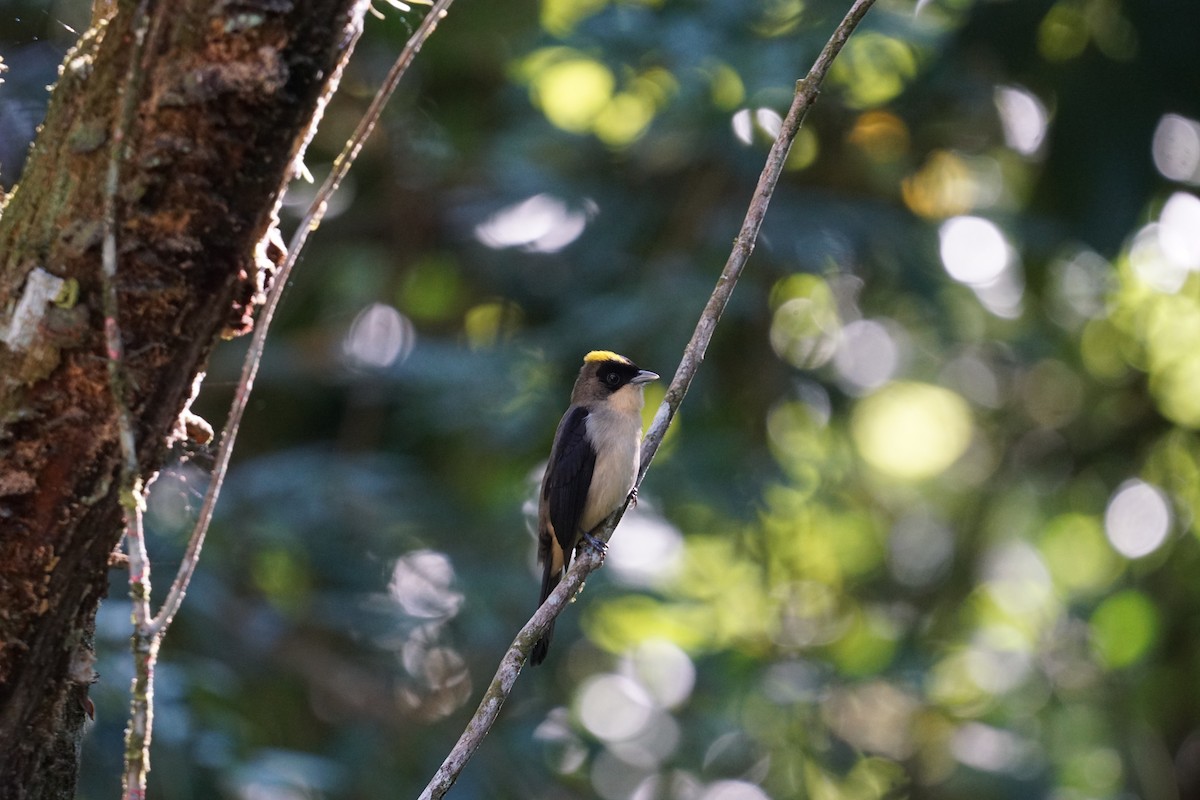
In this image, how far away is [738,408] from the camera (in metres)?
9.37

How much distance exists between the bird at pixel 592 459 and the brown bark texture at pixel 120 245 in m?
3.52

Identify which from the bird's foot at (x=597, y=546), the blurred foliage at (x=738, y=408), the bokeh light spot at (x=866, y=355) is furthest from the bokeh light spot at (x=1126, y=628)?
the bird's foot at (x=597, y=546)

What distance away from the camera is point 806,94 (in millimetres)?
3154

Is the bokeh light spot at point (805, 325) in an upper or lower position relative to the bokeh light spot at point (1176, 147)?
lower

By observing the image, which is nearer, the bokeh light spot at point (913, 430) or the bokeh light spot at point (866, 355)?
the bokeh light spot at point (866, 355)

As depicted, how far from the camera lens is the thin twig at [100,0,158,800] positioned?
7.49 feet

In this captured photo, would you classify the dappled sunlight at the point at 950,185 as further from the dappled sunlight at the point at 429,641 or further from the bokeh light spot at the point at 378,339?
the dappled sunlight at the point at 429,641

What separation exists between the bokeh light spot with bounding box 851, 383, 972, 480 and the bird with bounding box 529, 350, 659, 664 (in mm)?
5624

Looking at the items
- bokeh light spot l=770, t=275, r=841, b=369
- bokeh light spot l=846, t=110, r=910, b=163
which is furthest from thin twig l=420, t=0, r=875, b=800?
bokeh light spot l=846, t=110, r=910, b=163

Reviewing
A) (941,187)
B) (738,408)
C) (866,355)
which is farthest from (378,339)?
(941,187)

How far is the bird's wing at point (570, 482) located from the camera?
6.10 metres

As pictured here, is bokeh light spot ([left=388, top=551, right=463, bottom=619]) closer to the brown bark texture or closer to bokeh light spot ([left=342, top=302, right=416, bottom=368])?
bokeh light spot ([left=342, top=302, right=416, bottom=368])

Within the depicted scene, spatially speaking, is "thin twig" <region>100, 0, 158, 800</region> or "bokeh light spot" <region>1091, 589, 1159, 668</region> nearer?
"thin twig" <region>100, 0, 158, 800</region>

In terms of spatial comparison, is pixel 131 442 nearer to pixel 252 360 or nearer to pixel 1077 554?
pixel 252 360
